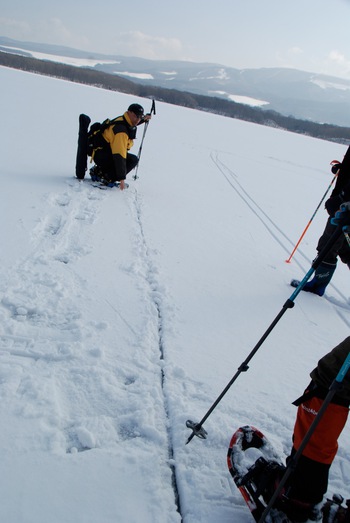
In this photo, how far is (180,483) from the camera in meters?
1.55

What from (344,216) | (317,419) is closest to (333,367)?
(317,419)

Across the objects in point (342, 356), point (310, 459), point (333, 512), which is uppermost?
point (342, 356)

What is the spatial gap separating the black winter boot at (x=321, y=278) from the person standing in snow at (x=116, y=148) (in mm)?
3188

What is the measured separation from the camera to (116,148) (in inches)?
210

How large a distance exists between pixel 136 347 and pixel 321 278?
6.98ft

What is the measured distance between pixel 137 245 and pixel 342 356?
8.97 feet

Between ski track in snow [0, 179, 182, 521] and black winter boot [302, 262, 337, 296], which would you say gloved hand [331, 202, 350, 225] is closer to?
ski track in snow [0, 179, 182, 521]

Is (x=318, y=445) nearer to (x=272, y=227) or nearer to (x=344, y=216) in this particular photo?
(x=344, y=216)

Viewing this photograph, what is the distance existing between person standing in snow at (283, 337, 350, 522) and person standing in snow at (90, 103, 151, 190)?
4.64 metres

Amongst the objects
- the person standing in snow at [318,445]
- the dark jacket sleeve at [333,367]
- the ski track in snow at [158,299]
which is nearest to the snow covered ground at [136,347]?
the ski track in snow at [158,299]

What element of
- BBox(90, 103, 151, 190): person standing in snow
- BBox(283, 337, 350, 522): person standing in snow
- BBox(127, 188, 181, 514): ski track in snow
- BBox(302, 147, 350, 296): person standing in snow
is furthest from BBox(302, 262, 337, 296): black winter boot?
BBox(90, 103, 151, 190): person standing in snow

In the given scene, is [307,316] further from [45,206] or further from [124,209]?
[45,206]

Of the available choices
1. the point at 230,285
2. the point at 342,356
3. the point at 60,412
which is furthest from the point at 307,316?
the point at 60,412

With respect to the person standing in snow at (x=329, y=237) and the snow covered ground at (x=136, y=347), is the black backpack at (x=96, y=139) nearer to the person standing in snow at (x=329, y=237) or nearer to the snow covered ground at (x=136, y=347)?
the snow covered ground at (x=136, y=347)
